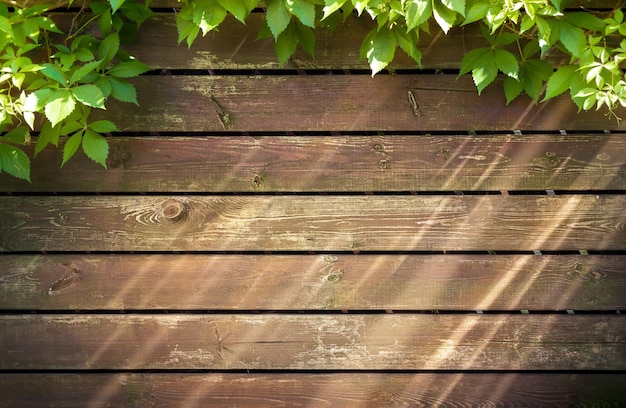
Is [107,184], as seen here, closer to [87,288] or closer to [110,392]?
[87,288]

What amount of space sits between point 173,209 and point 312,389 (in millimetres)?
791

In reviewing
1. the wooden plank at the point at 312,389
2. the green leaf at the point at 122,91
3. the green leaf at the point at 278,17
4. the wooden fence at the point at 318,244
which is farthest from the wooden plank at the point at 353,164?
the wooden plank at the point at 312,389

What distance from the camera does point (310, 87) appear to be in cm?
239

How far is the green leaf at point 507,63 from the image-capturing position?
2207mm

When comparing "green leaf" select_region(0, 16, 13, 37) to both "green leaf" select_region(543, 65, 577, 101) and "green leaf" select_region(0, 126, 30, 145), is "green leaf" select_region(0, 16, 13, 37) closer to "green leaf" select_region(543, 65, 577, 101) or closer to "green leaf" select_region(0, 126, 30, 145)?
"green leaf" select_region(0, 126, 30, 145)

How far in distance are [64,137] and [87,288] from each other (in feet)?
1.73

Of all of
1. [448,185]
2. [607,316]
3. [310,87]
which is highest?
[310,87]

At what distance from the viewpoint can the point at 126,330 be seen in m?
2.49

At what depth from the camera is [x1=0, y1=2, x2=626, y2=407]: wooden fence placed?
7.86 feet

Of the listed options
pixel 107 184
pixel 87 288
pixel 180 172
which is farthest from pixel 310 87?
pixel 87 288

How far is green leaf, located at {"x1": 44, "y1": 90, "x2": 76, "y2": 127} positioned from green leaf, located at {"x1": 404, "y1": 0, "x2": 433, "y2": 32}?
1.00 metres

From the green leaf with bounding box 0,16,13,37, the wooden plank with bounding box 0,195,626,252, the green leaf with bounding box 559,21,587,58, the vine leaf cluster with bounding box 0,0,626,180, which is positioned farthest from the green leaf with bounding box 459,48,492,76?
the green leaf with bounding box 0,16,13,37

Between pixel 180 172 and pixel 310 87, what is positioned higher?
pixel 310 87

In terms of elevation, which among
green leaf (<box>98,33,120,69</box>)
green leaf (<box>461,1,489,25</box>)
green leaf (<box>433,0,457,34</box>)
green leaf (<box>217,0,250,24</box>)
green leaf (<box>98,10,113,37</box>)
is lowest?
green leaf (<box>98,33,120,69</box>)
